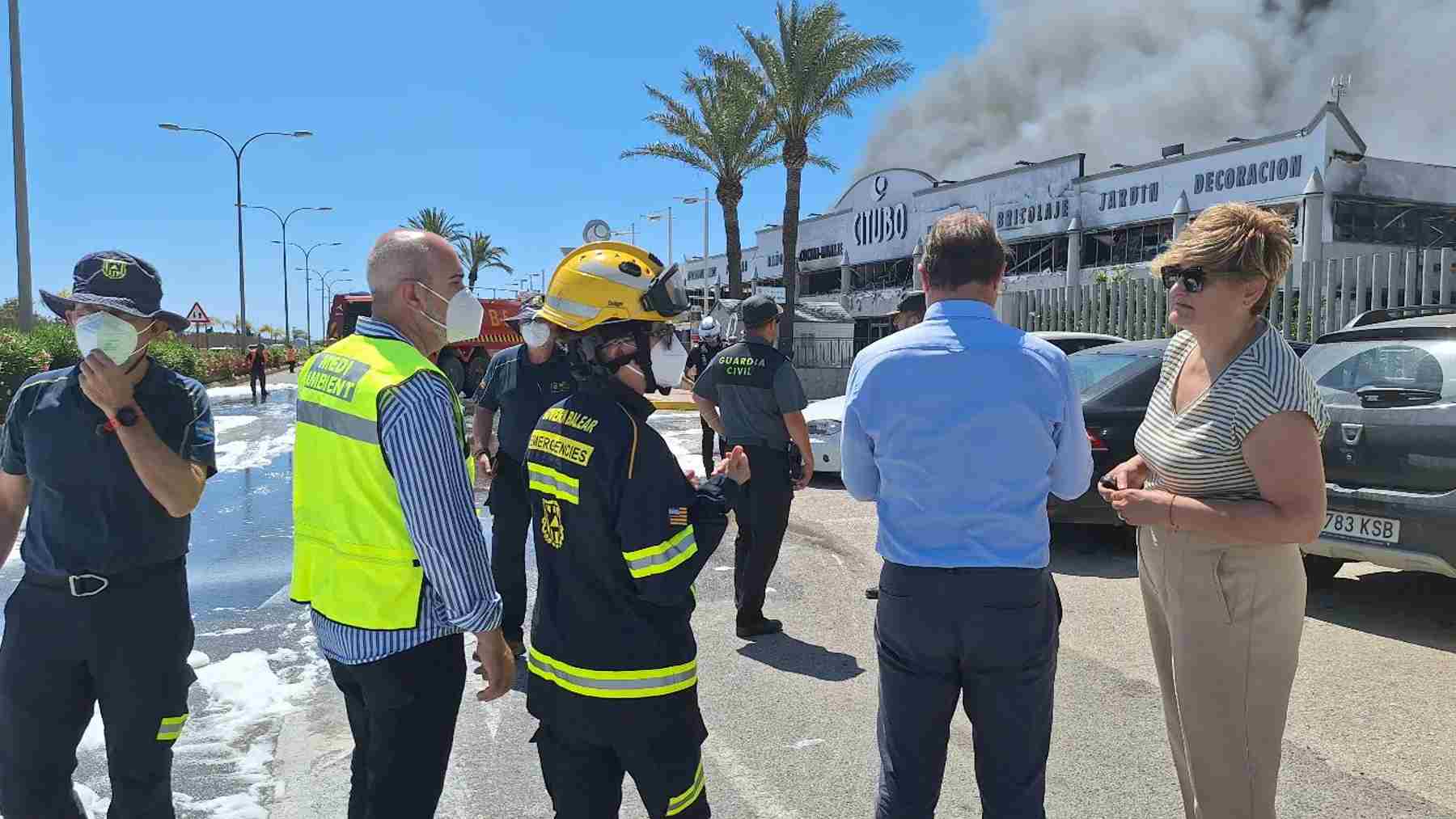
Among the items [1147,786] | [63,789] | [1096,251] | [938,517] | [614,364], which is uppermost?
[1096,251]

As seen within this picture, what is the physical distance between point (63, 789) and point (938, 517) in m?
2.46

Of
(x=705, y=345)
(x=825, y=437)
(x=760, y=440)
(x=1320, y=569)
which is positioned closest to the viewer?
(x=760, y=440)

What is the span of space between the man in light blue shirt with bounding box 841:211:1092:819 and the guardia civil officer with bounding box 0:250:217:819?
1930mm

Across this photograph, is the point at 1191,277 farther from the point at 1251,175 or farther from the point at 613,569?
the point at 1251,175

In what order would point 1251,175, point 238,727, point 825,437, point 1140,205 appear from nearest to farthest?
point 238,727, point 825,437, point 1251,175, point 1140,205

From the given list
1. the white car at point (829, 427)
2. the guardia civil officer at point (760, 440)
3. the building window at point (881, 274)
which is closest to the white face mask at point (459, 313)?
the guardia civil officer at point (760, 440)

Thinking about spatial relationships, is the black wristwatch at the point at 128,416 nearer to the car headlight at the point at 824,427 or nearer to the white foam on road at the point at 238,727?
the white foam on road at the point at 238,727

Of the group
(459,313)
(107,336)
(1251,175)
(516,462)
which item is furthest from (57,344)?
(1251,175)

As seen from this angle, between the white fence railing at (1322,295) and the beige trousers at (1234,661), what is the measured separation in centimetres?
839

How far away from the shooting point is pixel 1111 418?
716 centimetres

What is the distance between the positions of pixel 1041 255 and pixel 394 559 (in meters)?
33.6

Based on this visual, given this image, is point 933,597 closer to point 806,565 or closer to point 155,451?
point 155,451

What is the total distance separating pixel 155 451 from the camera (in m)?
2.72

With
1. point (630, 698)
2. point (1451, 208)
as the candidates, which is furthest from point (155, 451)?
point (1451, 208)
